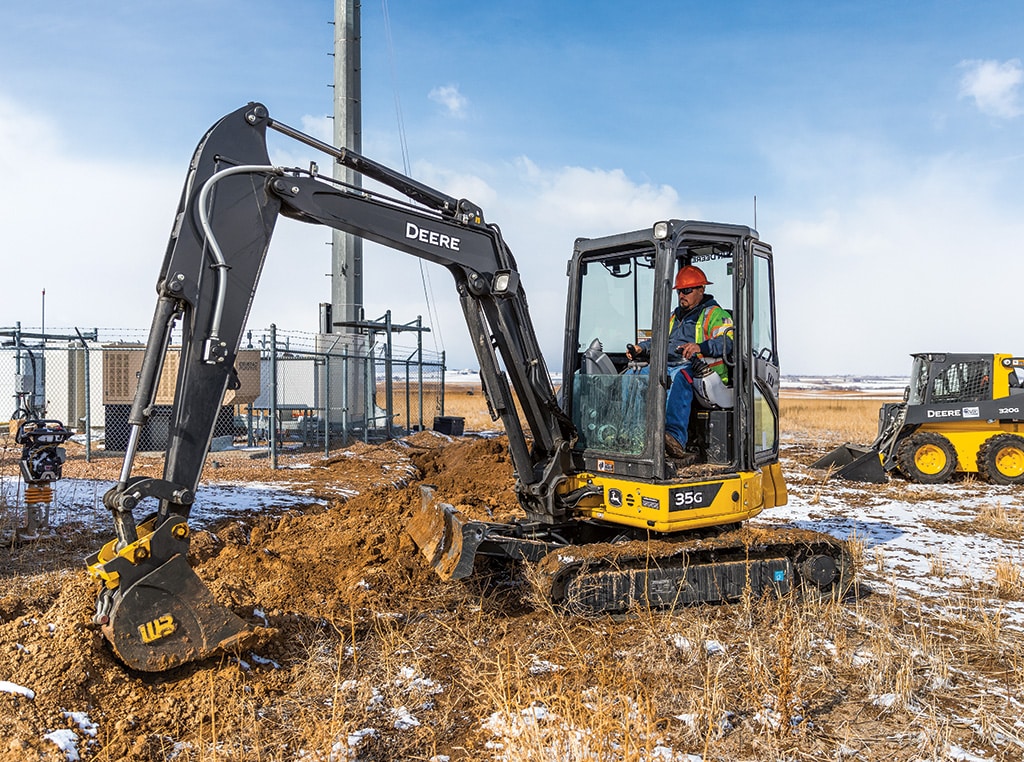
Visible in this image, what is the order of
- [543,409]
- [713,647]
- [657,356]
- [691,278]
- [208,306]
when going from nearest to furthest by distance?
[208,306]
[713,647]
[657,356]
[543,409]
[691,278]

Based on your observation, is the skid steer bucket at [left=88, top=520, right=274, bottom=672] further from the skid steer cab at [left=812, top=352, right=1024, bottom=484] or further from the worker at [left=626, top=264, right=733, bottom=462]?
the skid steer cab at [left=812, top=352, right=1024, bottom=484]

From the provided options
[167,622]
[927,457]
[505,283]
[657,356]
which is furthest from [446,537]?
[927,457]

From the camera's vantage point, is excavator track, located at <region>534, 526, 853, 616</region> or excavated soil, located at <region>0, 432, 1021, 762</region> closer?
excavated soil, located at <region>0, 432, 1021, 762</region>

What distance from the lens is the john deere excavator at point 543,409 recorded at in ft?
14.3

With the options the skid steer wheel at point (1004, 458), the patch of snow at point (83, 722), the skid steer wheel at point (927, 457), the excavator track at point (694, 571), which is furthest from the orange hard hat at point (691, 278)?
the skid steer wheel at point (1004, 458)

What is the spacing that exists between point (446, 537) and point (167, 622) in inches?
90.7

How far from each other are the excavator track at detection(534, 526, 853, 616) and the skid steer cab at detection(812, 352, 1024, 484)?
8708mm

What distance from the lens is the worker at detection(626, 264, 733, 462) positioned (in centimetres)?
615

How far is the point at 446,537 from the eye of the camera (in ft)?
20.0

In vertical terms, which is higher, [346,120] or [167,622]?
[346,120]

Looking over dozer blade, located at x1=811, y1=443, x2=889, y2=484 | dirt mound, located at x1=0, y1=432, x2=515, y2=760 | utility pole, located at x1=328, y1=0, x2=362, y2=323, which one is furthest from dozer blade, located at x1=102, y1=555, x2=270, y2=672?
utility pole, located at x1=328, y1=0, x2=362, y2=323

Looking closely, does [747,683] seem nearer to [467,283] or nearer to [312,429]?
[467,283]

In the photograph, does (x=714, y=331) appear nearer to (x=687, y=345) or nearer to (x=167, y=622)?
(x=687, y=345)

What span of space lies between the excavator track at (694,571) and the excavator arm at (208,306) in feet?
2.67
